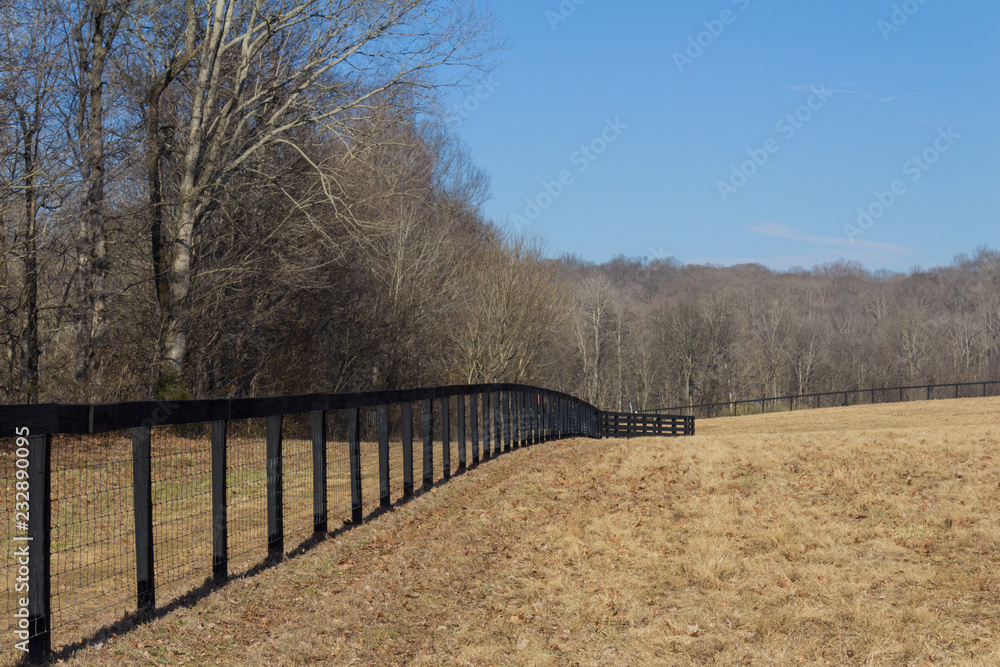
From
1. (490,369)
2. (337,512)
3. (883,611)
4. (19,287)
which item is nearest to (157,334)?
(19,287)

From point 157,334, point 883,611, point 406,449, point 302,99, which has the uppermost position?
point 302,99

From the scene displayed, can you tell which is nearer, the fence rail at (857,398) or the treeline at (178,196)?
the treeline at (178,196)

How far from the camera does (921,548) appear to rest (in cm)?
873

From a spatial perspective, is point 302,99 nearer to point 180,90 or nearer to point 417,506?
point 180,90

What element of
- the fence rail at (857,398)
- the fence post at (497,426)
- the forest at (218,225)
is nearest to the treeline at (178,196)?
the forest at (218,225)

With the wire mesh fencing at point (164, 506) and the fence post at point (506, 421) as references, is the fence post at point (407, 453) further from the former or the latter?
the fence post at point (506, 421)

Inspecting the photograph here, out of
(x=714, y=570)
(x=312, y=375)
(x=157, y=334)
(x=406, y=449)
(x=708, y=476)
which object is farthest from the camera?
(x=312, y=375)

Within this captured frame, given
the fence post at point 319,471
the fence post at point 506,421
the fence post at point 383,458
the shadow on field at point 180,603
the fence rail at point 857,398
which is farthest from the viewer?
the fence rail at point 857,398

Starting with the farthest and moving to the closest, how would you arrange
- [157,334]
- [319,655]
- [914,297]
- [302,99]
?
[914,297] → [302,99] → [157,334] → [319,655]

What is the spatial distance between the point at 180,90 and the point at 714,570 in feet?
69.6

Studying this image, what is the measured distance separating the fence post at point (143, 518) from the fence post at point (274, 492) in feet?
5.34

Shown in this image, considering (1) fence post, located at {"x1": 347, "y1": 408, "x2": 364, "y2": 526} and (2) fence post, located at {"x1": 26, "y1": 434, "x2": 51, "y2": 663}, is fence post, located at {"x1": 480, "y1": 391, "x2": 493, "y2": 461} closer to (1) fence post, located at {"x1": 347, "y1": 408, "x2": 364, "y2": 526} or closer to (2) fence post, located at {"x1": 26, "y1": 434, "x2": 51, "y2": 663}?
(1) fence post, located at {"x1": 347, "y1": 408, "x2": 364, "y2": 526}

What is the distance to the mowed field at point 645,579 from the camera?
586cm

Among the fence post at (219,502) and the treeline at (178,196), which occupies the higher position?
→ the treeline at (178,196)
